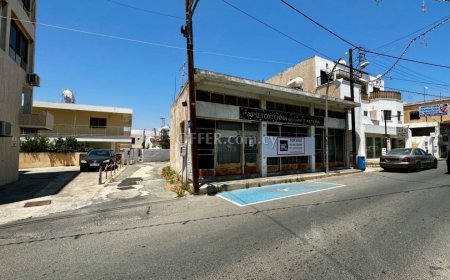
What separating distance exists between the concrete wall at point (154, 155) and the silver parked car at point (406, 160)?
26319 mm

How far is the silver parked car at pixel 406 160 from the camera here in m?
16.2

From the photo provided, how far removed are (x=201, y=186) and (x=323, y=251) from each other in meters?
7.22

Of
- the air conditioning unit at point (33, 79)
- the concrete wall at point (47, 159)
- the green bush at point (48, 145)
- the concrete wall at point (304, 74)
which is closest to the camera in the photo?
the air conditioning unit at point (33, 79)

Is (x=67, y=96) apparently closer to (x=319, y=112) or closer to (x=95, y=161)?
(x=95, y=161)

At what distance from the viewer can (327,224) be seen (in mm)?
5859

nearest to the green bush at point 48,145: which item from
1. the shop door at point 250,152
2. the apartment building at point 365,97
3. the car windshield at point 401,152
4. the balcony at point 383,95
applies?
the shop door at point 250,152

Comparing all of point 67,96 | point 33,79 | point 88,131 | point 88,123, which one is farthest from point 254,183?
point 67,96

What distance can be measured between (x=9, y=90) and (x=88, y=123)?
20988 millimetres

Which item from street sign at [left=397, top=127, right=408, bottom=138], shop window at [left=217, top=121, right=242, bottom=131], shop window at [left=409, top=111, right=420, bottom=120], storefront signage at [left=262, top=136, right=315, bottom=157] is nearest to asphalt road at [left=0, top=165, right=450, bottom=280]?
shop window at [left=217, top=121, right=242, bottom=131]

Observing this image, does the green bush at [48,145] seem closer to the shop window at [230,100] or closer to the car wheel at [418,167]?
the shop window at [230,100]

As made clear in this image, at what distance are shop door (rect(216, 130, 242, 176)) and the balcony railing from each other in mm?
22722

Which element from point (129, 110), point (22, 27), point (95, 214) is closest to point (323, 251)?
point (95, 214)

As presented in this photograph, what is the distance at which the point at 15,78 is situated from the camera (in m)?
13.2

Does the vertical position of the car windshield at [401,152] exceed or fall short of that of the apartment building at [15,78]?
it falls short
